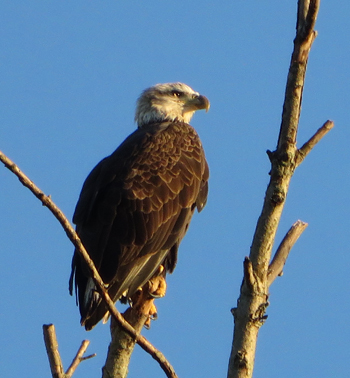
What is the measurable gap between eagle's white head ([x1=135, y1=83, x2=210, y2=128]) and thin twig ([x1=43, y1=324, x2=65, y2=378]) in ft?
15.9

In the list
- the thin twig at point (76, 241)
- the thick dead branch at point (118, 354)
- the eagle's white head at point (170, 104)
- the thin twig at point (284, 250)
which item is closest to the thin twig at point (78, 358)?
the thick dead branch at point (118, 354)

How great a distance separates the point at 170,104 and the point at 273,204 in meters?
4.84

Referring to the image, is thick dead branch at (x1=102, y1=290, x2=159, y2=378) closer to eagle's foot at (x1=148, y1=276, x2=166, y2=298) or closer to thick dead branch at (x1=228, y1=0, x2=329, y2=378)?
eagle's foot at (x1=148, y1=276, x2=166, y2=298)

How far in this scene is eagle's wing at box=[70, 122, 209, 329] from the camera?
659 centimetres

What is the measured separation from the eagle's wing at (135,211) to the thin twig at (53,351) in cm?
163

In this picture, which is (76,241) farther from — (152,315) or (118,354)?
(152,315)

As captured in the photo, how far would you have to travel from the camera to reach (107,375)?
5473 mm

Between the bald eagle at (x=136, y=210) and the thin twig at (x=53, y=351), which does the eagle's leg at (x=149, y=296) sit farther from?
the thin twig at (x=53, y=351)

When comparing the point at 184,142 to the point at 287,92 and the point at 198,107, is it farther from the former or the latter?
the point at 287,92

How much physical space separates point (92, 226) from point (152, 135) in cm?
138

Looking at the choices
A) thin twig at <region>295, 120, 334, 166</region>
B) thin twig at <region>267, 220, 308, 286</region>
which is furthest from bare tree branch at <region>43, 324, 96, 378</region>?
thin twig at <region>295, 120, 334, 166</region>

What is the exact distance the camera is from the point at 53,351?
4.55m

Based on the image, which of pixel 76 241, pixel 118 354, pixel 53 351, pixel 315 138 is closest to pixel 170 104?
pixel 118 354

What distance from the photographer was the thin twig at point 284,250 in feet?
15.4
